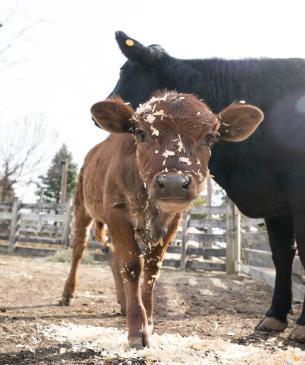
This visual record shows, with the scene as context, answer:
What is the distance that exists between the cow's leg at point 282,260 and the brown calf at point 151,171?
1.03 metres

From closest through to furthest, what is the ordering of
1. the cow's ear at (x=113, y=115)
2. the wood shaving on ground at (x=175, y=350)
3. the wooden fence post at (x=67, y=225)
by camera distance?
the wood shaving on ground at (x=175, y=350), the cow's ear at (x=113, y=115), the wooden fence post at (x=67, y=225)

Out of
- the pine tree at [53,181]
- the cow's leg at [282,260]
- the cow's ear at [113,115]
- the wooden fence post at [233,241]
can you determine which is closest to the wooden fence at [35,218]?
the wooden fence post at [233,241]

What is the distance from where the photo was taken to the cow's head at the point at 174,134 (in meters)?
2.48

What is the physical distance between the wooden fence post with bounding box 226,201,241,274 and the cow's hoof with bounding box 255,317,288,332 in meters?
7.14

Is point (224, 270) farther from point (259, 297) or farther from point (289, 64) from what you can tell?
point (289, 64)

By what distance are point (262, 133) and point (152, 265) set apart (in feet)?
4.65

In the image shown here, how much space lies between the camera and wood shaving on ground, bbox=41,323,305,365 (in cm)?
255

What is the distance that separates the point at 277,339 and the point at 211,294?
125 inches

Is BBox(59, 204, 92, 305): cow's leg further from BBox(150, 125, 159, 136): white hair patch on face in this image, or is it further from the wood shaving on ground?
BBox(150, 125, 159, 136): white hair patch on face

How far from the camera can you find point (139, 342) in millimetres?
2838

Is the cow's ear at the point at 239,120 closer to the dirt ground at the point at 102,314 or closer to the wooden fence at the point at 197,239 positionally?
the dirt ground at the point at 102,314

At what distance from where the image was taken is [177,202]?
2479 millimetres

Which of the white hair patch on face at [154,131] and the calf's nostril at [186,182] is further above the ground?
the white hair patch on face at [154,131]

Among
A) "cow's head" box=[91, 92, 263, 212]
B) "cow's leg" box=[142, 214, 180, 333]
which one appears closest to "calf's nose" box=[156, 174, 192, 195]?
"cow's head" box=[91, 92, 263, 212]
